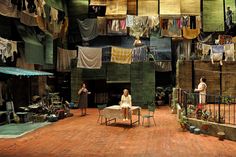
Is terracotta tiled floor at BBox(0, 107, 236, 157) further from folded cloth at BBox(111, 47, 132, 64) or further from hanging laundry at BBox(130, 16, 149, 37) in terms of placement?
hanging laundry at BBox(130, 16, 149, 37)

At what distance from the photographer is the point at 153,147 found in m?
9.87

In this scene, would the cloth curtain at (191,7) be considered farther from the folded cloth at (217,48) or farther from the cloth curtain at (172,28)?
the folded cloth at (217,48)

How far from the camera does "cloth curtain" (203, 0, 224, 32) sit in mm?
23797

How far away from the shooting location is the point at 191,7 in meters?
23.9

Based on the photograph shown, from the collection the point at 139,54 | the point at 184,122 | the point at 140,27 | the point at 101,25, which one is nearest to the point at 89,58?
the point at 101,25

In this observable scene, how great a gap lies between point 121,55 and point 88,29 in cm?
357

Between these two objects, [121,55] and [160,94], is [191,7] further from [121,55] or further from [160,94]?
[160,94]

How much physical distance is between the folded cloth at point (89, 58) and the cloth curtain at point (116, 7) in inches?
140

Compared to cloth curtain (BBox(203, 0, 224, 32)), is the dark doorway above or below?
below

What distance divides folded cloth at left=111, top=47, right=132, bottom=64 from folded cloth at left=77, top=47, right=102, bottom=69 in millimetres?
928

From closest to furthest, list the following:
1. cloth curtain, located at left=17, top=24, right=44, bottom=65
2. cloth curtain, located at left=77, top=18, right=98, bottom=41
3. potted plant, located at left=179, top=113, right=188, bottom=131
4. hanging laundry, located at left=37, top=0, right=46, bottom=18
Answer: potted plant, located at left=179, top=113, right=188, bottom=131 → cloth curtain, located at left=17, top=24, right=44, bottom=65 → hanging laundry, located at left=37, top=0, right=46, bottom=18 → cloth curtain, located at left=77, top=18, right=98, bottom=41

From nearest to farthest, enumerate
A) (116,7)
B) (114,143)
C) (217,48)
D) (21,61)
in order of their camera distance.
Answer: (114,143), (21,61), (217,48), (116,7)

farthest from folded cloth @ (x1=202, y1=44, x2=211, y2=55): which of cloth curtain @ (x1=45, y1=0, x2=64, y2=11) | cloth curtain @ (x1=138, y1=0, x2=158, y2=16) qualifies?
cloth curtain @ (x1=45, y1=0, x2=64, y2=11)

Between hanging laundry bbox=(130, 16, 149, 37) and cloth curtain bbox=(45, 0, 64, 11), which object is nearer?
cloth curtain bbox=(45, 0, 64, 11)
